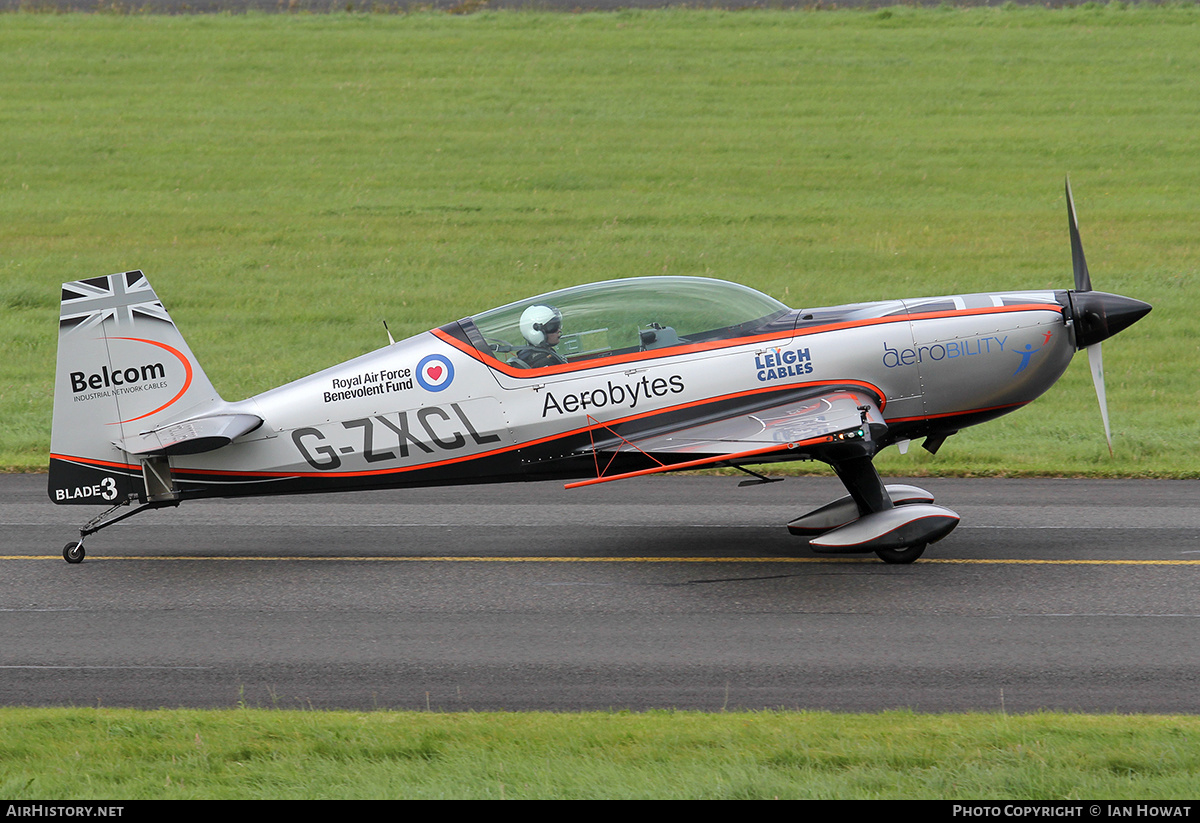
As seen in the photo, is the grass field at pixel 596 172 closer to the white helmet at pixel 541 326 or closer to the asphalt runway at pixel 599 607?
the asphalt runway at pixel 599 607

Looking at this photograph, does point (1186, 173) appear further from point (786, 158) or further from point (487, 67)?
point (487, 67)

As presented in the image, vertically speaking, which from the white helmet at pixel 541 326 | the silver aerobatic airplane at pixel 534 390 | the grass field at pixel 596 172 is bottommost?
the silver aerobatic airplane at pixel 534 390

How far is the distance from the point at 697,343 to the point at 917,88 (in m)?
26.7

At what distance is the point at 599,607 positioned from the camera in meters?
9.58

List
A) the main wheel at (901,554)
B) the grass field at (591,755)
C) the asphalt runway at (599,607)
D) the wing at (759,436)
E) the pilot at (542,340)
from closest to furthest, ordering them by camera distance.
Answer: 1. the grass field at (591,755)
2. the asphalt runway at (599,607)
3. the wing at (759,436)
4. the main wheel at (901,554)
5. the pilot at (542,340)

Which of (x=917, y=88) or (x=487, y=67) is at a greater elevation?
(x=487, y=67)

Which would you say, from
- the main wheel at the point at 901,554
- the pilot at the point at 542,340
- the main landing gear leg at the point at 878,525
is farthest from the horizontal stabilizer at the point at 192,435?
the main wheel at the point at 901,554

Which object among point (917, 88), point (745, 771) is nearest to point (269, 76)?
point (917, 88)

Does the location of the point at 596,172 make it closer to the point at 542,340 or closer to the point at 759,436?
the point at 542,340

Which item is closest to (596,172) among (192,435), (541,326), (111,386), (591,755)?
(541,326)

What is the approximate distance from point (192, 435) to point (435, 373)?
6.96ft

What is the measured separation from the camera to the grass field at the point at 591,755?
614 centimetres

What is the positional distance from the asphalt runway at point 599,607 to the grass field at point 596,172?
3.53 meters

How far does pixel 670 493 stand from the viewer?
44.4 ft
